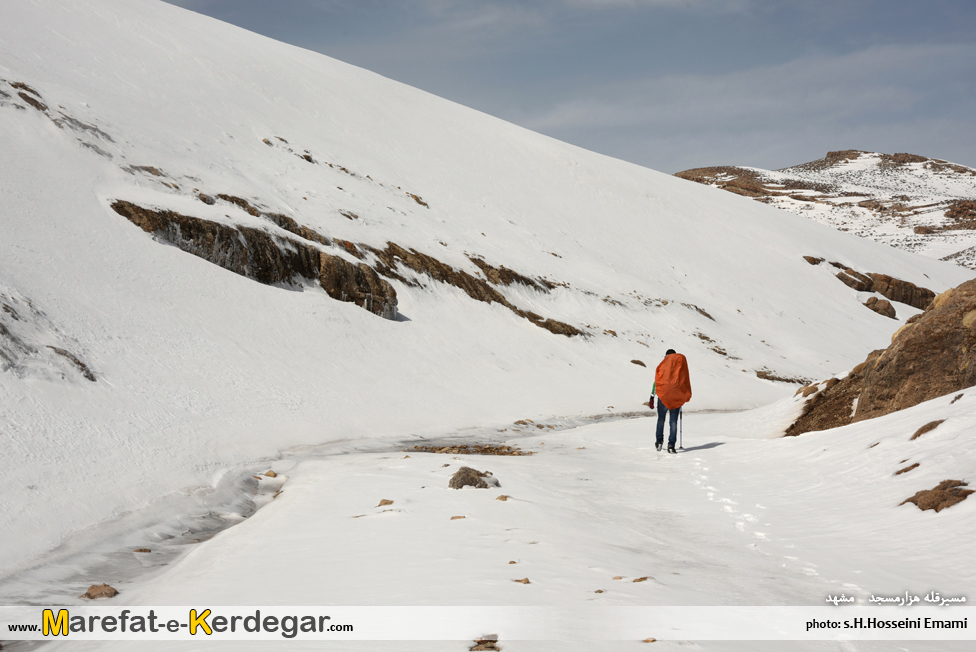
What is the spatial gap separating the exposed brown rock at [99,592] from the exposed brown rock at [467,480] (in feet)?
10.6

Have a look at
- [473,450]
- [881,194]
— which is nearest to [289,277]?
[473,450]

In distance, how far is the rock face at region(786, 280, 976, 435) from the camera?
7371mm

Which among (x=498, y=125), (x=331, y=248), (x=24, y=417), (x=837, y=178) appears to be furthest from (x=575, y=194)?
(x=837, y=178)

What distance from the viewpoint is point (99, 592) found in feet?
13.3

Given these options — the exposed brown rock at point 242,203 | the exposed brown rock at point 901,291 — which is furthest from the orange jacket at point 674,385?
the exposed brown rock at point 901,291

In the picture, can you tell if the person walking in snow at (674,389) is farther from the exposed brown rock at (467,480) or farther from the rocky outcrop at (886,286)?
the rocky outcrop at (886,286)

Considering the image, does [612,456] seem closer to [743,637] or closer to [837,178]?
[743,637]

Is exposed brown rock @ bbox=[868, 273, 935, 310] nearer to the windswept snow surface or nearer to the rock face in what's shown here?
the rock face

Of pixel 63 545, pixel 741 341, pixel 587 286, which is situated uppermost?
pixel 587 286

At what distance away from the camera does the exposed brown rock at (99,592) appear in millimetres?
4035

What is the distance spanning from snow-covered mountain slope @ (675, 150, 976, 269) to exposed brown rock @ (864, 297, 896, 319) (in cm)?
2408

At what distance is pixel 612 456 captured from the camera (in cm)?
958

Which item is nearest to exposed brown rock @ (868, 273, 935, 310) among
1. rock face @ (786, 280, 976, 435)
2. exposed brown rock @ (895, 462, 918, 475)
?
rock face @ (786, 280, 976, 435)

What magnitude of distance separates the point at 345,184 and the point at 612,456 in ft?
61.2
